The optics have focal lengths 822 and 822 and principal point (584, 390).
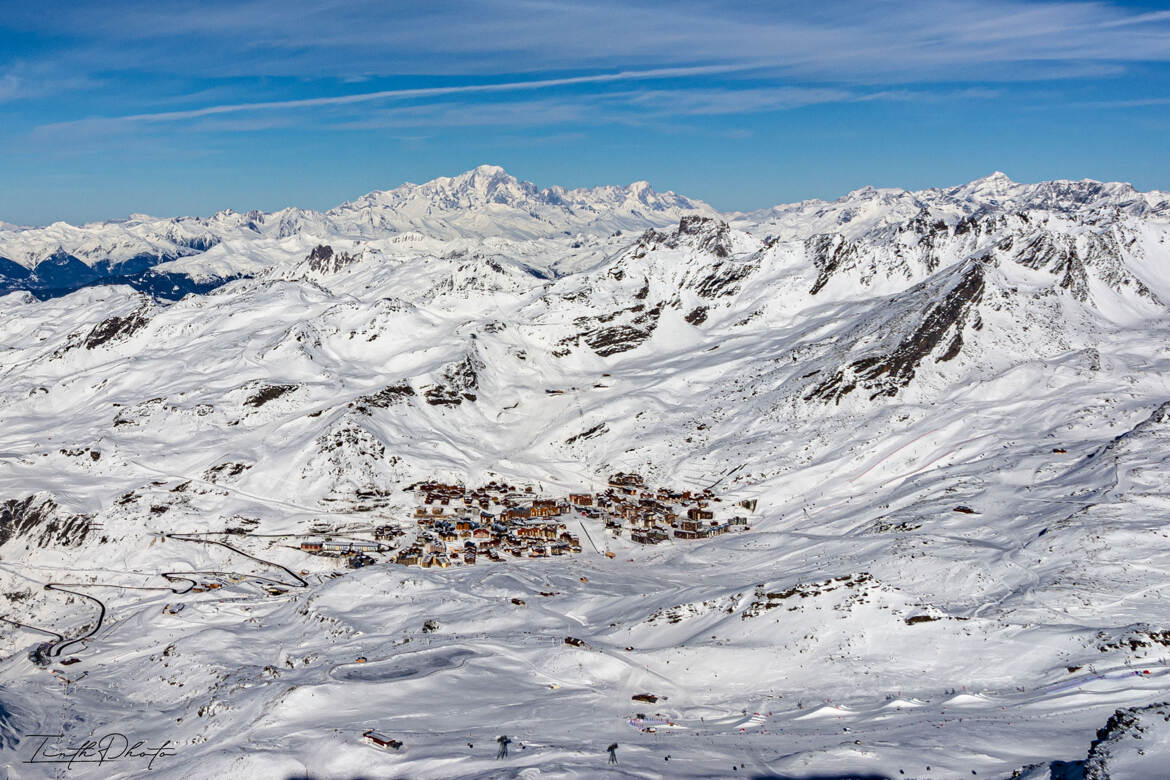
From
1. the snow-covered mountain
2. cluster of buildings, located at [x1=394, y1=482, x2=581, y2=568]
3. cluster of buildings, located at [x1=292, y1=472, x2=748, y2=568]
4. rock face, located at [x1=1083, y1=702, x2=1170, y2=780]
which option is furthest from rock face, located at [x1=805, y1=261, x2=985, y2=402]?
rock face, located at [x1=1083, y1=702, x2=1170, y2=780]

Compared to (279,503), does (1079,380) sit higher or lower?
higher

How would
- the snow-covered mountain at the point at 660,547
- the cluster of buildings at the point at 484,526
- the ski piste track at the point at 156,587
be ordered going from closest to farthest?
the snow-covered mountain at the point at 660,547 → the ski piste track at the point at 156,587 → the cluster of buildings at the point at 484,526

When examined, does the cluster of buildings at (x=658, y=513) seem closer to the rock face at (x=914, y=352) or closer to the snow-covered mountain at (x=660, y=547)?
the snow-covered mountain at (x=660, y=547)

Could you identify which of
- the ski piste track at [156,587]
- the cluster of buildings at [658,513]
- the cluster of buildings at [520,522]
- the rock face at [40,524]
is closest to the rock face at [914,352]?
the cluster of buildings at [658,513]

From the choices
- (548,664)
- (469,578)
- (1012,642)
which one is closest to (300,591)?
(469,578)

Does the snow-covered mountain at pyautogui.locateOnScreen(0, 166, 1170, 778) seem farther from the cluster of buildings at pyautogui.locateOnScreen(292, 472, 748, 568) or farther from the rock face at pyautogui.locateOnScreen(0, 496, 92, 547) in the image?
the cluster of buildings at pyautogui.locateOnScreen(292, 472, 748, 568)

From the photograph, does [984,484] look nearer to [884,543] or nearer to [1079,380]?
[884,543]
